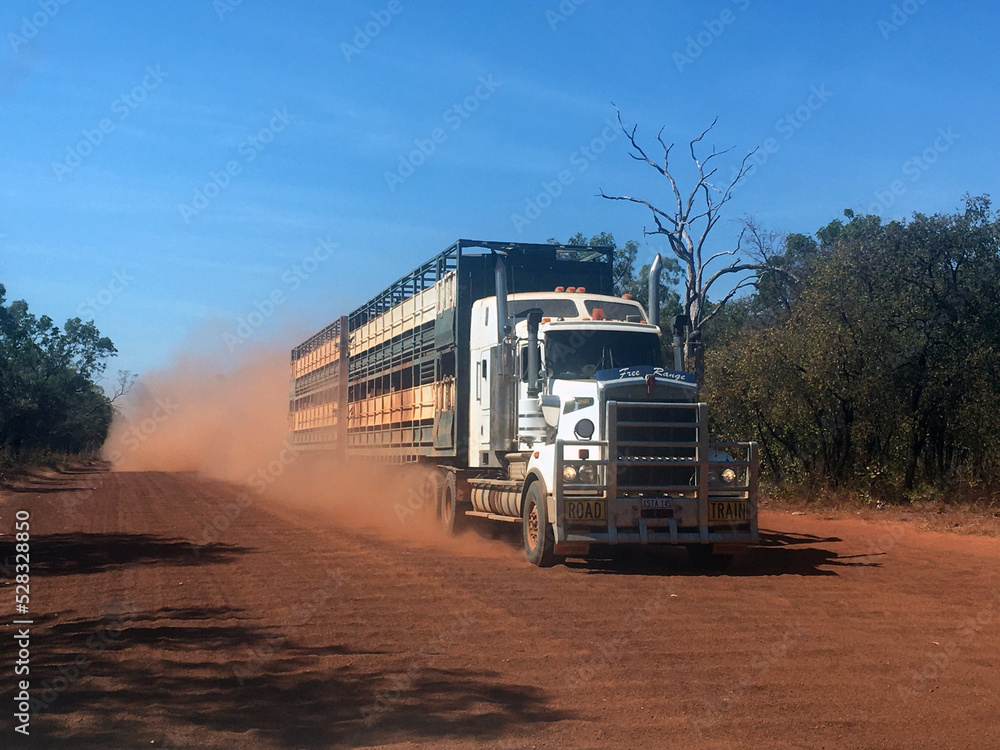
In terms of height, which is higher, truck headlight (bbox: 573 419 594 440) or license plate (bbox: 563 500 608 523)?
truck headlight (bbox: 573 419 594 440)

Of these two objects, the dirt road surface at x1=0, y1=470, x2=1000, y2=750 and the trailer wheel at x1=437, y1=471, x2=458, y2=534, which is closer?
the dirt road surface at x1=0, y1=470, x2=1000, y2=750

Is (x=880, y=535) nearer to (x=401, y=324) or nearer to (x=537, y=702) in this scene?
(x=401, y=324)

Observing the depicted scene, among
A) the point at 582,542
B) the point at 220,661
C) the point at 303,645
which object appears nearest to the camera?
the point at 220,661

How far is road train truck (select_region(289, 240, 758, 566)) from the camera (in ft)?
38.9

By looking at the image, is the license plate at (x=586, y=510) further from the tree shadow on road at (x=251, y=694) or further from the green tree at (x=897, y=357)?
the green tree at (x=897, y=357)

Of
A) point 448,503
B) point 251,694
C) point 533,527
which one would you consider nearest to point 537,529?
point 533,527

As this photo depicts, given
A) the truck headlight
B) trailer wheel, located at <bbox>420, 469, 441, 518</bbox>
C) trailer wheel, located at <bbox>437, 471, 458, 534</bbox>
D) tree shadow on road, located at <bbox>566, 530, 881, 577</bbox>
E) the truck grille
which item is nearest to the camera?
the truck grille

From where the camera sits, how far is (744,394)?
23.3 m

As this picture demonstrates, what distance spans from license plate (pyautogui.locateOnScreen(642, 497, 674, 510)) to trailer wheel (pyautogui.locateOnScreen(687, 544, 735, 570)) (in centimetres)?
108

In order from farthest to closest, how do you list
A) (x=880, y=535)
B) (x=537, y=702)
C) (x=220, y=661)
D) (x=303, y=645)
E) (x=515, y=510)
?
(x=880, y=535) → (x=515, y=510) → (x=303, y=645) → (x=220, y=661) → (x=537, y=702)

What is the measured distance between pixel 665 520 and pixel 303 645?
5.64 meters

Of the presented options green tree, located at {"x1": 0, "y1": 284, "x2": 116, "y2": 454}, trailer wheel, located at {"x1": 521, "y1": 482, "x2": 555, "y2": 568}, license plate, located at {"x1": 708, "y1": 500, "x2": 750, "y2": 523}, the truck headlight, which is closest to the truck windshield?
the truck headlight

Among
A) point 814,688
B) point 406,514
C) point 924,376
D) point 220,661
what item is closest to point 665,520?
point 814,688

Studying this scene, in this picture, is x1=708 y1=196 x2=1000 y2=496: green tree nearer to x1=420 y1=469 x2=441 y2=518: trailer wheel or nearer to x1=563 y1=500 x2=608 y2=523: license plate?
x1=420 y1=469 x2=441 y2=518: trailer wheel
